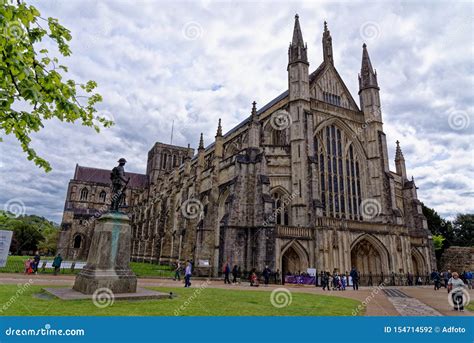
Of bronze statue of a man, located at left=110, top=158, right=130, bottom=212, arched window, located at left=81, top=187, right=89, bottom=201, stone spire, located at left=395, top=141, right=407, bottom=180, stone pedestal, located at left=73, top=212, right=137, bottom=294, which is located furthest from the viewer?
arched window, located at left=81, top=187, right=89, bottom=201

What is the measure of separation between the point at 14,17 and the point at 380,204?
97.1 ft

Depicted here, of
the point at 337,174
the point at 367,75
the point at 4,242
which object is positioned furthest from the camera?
the point at 367,75

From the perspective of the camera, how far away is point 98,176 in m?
71.3

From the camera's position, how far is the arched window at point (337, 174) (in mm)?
27172

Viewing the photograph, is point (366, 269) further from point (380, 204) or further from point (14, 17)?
point (14, 17)

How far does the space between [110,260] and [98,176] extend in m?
67.6

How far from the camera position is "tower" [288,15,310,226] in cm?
2450

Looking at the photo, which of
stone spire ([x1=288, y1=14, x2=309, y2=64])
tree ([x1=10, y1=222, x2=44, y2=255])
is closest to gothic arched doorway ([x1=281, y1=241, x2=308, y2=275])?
stone spire ([x1=288, y1=14, x2=309, y2=64])

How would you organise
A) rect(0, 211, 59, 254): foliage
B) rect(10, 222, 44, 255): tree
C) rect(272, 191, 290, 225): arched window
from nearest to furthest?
1. rect(272, 191, 290, 225): arched window
2. rect(0, 211, 59, 254): foliage
3. rect(10, 222, 44, 255): tree

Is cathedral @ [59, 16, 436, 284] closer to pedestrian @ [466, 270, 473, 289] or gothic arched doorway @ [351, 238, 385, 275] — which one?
gothic arched doorway @ [351, 238, 385, 275]

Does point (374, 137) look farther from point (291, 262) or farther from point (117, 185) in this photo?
point (117, 185)

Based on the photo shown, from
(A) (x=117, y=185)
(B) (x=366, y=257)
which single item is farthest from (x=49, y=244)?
(A) (x=117, y=185)

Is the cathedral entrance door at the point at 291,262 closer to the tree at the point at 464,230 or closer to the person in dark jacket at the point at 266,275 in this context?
the person in dark jacket at the point at 266,275

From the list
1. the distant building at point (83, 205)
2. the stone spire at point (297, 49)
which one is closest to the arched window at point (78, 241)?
the distant building at point (83, 205)
